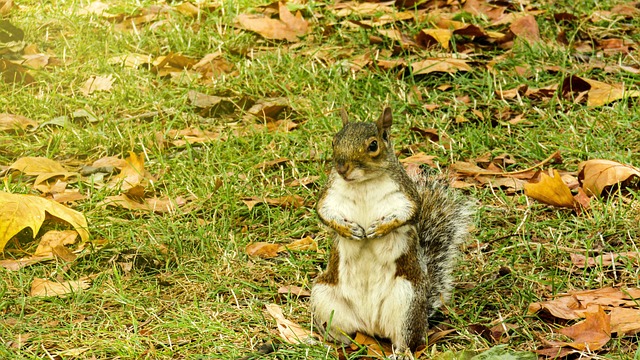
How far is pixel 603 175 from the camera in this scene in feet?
13.0

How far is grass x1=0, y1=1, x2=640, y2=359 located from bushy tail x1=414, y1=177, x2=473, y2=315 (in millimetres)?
96

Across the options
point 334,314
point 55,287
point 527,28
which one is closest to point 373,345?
point 334,314

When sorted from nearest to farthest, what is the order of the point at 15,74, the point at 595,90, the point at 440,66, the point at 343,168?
1. the point at 343,168
2. the point at 595,90
3. the point at 440,66
4. the point at 15,74

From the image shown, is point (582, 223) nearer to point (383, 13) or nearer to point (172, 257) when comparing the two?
point (172, 257)

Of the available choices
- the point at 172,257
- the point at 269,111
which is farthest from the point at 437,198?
the point at 269,111

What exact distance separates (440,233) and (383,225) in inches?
16.5

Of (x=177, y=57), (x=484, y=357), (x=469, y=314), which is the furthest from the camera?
(x=177, y=57)

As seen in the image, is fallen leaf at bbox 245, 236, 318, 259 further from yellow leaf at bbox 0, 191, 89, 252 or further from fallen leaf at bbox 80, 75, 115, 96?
fallen leaf at bbox 80, 75, 115, 96

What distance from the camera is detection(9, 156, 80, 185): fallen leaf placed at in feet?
14.2

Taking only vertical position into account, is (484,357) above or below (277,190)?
above

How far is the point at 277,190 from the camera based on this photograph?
14.1 ft

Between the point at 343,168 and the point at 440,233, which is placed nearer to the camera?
the point at 343,168

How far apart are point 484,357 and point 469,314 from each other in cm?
46

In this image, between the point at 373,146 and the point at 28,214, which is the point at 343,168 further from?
the point at 28,214
